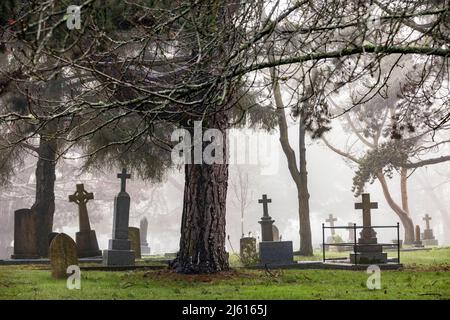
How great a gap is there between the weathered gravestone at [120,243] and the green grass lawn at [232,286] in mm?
1904

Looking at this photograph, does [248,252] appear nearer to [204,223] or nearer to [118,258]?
[118,258]

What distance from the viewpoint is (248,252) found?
53.9 feet

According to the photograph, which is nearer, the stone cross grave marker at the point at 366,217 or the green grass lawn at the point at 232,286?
the green grass lawn at the point at 232,286

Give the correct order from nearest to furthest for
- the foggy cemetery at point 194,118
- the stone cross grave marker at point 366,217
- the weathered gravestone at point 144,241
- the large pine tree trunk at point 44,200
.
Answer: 1. the foggy cemetery at point 194,118
2. the stone cross grave marker at point 366,217
3. the large pine tree trunk at point 44,200
4. the weathered gravestone at point 144,241

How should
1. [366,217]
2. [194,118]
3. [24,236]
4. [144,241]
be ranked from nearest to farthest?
[194,118] < [366,217] < [24,236] < [144,241]

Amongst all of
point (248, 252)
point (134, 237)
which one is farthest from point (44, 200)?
point (248, 252)

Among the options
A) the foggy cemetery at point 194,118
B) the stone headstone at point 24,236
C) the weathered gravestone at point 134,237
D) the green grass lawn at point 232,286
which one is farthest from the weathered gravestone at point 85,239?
the green grass lawn at point 232,286

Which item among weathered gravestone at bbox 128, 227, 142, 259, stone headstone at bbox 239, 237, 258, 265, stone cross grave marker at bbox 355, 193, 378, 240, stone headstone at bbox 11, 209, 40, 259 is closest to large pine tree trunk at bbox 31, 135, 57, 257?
stone headstone at bbox 11, 209, 40, 259

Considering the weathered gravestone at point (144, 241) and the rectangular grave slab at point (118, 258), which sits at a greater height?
the weathered gravestone at point (144, 241)

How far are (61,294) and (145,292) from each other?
3.93 feet

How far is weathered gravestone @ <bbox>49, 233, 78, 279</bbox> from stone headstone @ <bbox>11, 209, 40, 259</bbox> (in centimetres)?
658

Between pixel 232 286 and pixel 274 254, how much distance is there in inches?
196

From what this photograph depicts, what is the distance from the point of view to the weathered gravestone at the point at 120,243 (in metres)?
15.3

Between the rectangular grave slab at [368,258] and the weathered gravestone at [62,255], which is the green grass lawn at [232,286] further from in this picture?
the rectangular grave slab at [368,258]
